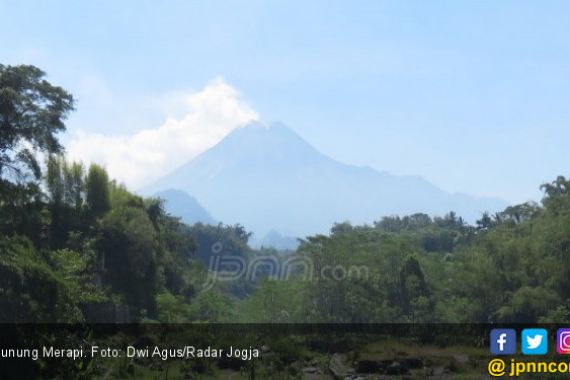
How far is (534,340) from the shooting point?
10.4 m

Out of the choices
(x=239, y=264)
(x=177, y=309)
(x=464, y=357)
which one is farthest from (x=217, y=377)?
(x=239, y=264)

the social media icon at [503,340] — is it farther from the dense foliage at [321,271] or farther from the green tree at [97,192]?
the green tree at [97,192]

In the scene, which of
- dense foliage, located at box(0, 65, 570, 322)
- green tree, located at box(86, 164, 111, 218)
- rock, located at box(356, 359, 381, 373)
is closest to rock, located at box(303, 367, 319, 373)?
rock, located at box(356, 359, 381, 373)

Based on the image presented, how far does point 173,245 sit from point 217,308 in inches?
397

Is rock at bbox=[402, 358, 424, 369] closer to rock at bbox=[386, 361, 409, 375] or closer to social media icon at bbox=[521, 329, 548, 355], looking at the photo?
rock at bbox=[386, 361, 409, 375]

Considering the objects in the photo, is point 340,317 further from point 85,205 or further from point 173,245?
point 173,245

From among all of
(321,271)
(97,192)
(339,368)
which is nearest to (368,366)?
(339,368)

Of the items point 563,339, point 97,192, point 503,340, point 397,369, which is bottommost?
point 397,369

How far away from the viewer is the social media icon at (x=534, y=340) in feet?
33.3

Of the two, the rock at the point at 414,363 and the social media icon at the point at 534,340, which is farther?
the rock at the point at 414,363

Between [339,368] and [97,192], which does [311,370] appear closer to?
[339,368]

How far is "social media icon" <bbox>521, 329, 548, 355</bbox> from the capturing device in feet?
33.3

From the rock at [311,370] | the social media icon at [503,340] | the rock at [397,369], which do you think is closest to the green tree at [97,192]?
the rock at [311,370]

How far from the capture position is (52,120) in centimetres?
1838
